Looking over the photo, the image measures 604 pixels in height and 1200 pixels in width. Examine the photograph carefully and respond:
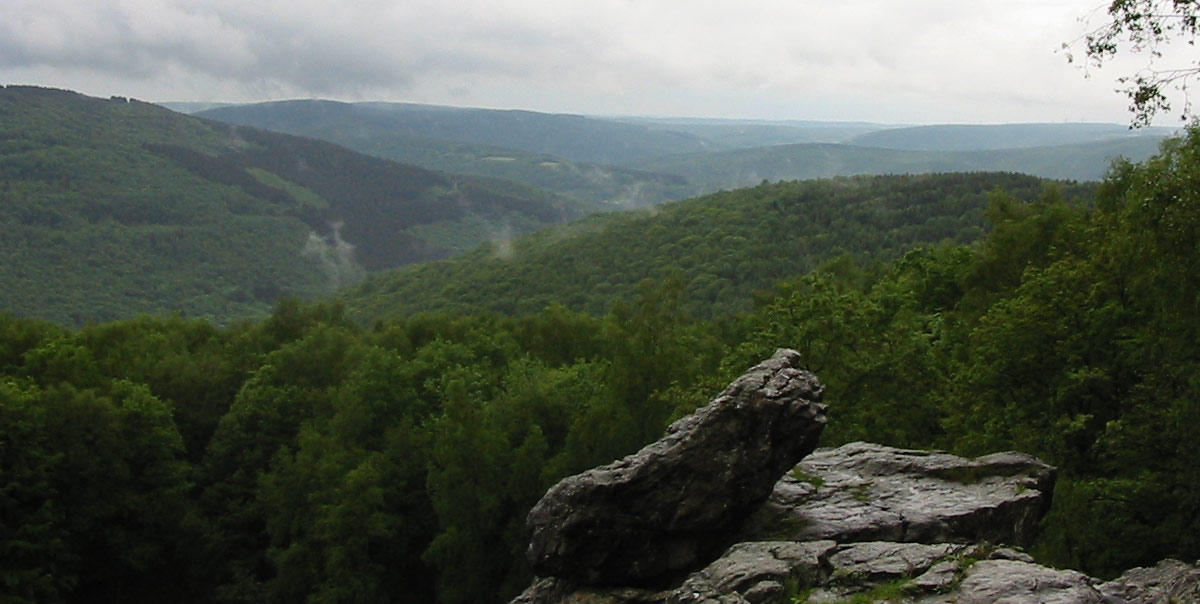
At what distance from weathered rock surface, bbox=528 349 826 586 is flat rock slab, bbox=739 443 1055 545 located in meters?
0.90

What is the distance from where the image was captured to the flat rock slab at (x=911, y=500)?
17328 mm

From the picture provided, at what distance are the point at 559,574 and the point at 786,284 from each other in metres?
29.7

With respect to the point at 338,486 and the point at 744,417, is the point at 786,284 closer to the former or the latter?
the point at 338,486

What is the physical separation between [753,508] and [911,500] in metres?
3.27

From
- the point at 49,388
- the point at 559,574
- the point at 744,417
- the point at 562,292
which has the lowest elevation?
the point at 562,292

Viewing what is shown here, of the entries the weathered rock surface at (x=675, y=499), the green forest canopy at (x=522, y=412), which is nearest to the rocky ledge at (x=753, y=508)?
the weathered rock surface at (x=675, y=499)

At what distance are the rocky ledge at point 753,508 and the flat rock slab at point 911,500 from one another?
0.03 meters

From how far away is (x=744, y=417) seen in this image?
18750 mm

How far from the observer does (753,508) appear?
18953 mm

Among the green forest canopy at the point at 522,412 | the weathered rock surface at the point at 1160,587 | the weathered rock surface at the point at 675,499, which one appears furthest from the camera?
the green forest canopy at the point at 522,412

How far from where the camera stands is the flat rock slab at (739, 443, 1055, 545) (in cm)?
1733

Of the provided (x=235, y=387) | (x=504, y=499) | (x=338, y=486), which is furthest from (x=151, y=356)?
(x=504, y=499)

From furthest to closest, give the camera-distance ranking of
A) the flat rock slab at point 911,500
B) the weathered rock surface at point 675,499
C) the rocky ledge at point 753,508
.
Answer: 1. the weathered rock surface at point 675,499
2. the flat rock slab at point 911,500
3. the rocky ledge at point 753,508

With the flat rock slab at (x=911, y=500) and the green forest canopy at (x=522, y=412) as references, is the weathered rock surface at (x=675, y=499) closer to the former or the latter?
the flat rock slab at (x=911, y=500)
